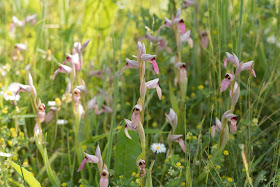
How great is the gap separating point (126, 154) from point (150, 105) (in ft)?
2.06

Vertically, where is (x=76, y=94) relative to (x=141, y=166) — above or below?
above

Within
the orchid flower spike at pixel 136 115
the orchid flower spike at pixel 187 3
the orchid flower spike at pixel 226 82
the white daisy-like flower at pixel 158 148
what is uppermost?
the orchid flower spike at pixel 187 3

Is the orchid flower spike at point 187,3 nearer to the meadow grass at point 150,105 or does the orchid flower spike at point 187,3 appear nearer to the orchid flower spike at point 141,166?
the meadow grass at point 150,105

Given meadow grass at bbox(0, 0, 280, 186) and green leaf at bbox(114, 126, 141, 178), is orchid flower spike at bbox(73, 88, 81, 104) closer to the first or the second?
meadow grass at bbox(0, 0, 280, 186)

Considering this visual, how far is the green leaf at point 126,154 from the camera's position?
1.65 metres

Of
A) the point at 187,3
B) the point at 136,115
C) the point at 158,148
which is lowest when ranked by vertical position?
the point at 158,148

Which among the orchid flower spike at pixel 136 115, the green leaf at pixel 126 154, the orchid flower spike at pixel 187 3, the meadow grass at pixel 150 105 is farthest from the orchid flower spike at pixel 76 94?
the orchid flower spike at pixel 187 3

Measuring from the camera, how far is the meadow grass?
5.33ft

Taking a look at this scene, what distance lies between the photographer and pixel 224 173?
1783 mm

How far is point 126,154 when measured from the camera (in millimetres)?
1655

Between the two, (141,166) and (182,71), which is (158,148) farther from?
(182,71)

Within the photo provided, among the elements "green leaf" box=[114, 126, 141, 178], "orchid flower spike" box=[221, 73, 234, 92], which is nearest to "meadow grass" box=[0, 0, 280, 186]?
"green leaf" box=[114, 126, 141, 178]

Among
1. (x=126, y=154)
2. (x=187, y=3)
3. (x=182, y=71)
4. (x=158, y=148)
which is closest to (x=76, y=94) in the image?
(x=126, y=154)

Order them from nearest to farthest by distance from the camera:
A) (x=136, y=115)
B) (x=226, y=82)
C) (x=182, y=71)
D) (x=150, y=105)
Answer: (x=136, y=115), (x=226, y=82), (x=182, y=71), (x=150, y=105)
